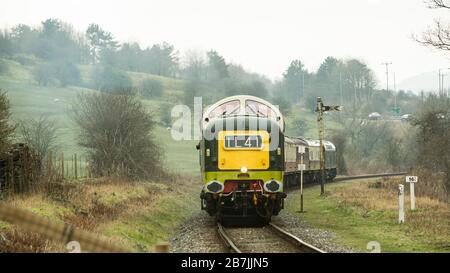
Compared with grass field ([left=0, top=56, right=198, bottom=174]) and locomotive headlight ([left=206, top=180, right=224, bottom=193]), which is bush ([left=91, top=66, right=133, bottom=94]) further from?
locomotive headlight ([left=206, top=180, right=224, bottom=193])

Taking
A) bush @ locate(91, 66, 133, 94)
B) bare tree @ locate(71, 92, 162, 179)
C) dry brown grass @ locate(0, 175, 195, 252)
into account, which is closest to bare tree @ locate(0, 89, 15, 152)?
dry brown grass @ locate(0, 175, 195, 252)

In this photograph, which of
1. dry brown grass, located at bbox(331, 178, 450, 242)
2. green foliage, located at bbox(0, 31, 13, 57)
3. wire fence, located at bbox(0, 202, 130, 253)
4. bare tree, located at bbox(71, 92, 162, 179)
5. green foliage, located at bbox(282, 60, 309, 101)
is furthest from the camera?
green foliage, located at bbox(282, 60, 309, 101)

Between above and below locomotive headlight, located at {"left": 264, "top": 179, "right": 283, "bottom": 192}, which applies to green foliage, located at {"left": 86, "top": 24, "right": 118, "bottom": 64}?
above

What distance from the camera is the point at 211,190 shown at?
18.0 m

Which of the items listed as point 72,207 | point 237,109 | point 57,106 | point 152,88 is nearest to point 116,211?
point 72,207

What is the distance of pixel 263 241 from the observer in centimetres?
1533

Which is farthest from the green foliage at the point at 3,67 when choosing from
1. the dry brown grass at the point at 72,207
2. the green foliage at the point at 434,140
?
the green foliage at the point at 434,140

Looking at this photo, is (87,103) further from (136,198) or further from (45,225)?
(45,225)

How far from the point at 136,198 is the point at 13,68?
40.9 meters

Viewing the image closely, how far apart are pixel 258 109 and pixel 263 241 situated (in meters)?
5.54

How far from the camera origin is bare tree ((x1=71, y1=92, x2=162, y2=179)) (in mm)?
33469

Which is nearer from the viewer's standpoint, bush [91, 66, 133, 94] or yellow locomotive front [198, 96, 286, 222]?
yellow locomotive front [198, 96, 286, 222]

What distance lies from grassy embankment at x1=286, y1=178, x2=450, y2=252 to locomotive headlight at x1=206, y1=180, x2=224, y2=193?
11.2ft
